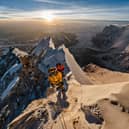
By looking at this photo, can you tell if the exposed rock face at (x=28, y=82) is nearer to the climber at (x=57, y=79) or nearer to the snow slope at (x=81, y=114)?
the climber at (x=57, y=79)

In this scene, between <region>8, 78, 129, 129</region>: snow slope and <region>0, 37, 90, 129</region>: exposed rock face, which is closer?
<region>8, 78, 129, 129</region>: snow slope

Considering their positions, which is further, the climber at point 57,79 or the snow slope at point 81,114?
the climber at point 57,79

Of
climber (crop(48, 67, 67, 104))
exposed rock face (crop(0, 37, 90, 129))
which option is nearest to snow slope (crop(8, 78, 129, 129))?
climber (crop(48, 67, 67, 104))

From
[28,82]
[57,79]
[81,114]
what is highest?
[57,79]

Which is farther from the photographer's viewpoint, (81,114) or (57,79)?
(57,79)

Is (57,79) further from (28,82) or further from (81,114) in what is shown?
(28,82)

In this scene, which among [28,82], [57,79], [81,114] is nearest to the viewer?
[81,114]

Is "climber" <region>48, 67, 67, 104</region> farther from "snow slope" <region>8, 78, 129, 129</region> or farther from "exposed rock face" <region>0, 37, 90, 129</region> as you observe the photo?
"exposed rock face" <region>0, 37, 90, 129</region>

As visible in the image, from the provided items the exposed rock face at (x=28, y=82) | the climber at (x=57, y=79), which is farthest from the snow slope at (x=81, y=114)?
the exposed rock face at (x=28, y=82)

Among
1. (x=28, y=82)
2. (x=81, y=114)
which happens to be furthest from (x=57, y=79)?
(x=28, y=82)

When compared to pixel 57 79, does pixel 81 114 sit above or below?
below

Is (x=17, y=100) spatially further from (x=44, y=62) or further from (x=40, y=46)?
(x=40, y=46)

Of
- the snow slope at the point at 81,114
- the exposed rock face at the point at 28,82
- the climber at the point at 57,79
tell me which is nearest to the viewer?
the snow slope at the point at 81,114
